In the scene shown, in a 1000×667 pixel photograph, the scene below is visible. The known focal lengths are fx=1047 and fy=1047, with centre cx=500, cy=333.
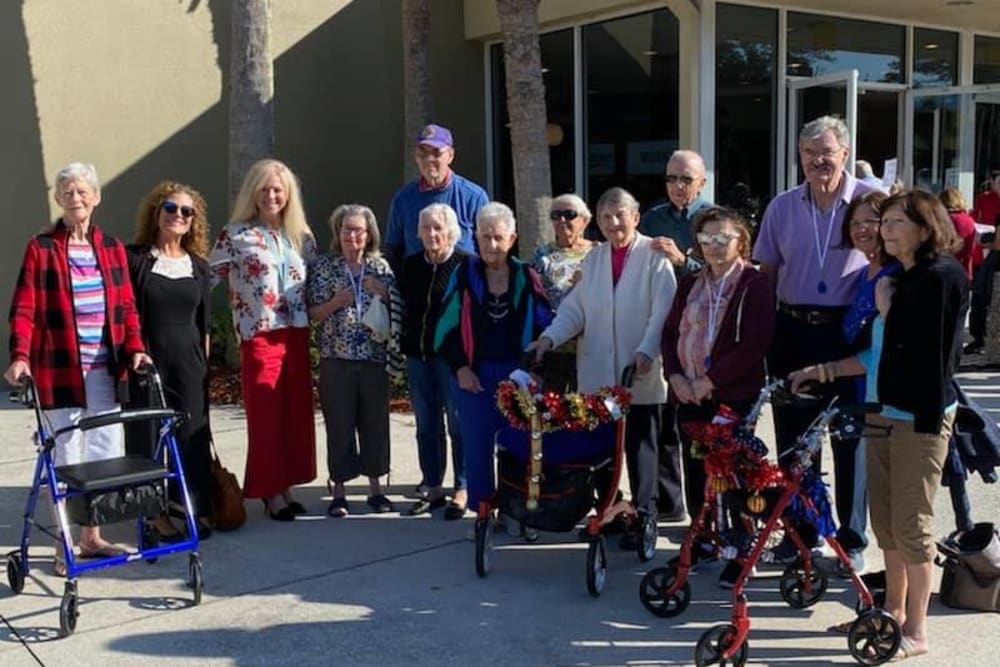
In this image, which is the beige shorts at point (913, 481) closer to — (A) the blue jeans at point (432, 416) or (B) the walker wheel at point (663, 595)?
(B) the walker wheel at point (663, 595)

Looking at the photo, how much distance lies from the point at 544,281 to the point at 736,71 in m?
6.54

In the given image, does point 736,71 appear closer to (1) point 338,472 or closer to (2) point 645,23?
(2) point 645,23

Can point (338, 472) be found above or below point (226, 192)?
below

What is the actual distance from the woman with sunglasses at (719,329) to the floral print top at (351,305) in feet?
5.65

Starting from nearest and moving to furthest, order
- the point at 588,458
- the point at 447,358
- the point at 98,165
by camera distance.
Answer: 1. the point at 588,458
2. the point at 447,358
3. the point at 98,165

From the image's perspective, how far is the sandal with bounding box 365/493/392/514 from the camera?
6098 millimetres

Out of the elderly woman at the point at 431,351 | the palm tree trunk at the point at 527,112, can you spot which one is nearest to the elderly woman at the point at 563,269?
the elderly woman at the point at 431,351

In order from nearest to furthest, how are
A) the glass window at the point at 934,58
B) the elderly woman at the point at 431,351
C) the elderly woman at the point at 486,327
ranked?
1. the elderly woman at the point at 486,327
2. the elderly woman at the point at 431,351
3. the glass window at the point at 934,58

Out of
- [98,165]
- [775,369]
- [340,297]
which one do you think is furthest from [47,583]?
[98,165]

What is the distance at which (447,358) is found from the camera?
555cm

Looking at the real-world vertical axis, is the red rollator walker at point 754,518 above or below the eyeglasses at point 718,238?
below

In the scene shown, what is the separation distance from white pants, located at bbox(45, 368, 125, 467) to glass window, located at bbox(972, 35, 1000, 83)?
12.1 m

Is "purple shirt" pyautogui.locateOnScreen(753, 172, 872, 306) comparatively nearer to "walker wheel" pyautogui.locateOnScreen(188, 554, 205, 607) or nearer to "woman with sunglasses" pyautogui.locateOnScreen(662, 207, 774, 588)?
"woman with sunglasses" pyautogui.locateOnScreen(662, 207, 774, 588)

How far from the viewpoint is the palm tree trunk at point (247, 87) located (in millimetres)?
9586
